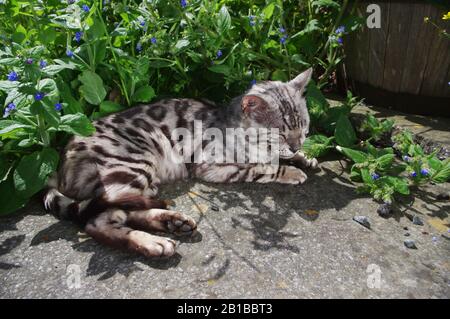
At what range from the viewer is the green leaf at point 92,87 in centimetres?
279

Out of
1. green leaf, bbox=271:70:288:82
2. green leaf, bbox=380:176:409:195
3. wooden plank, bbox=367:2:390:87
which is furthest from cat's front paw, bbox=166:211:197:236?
wooden plank, bbox=367:2:390:87

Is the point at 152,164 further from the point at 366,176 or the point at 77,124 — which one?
the point at 366,176

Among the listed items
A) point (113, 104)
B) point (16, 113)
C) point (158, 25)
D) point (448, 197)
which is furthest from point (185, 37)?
point (448, 197)

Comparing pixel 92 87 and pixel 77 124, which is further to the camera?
pixel 92 87

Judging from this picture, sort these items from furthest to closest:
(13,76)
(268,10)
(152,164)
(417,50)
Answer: (417,50) < (268,10) < (152,164) < (13,76)

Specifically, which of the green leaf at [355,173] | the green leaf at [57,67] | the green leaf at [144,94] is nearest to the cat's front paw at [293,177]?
the green leaf at [355,173]

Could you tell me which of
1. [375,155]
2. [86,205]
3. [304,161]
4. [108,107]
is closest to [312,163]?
[304,161]

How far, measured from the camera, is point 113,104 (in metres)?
3.05

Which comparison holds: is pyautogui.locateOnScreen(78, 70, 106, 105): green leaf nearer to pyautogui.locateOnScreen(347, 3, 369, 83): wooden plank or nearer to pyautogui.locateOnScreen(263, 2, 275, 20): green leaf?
pyautogui.locateOnScreen(263, 2, 275, 20): green leaf

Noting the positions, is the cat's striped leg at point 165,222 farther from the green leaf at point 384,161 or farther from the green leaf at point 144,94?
the green leaf at point 384,161

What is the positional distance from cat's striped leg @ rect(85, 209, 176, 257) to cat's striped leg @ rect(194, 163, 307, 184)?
2.82ft

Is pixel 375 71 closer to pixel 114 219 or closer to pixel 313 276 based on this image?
pixel 313 276

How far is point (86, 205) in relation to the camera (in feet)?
7.79

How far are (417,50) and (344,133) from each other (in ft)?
3.39
